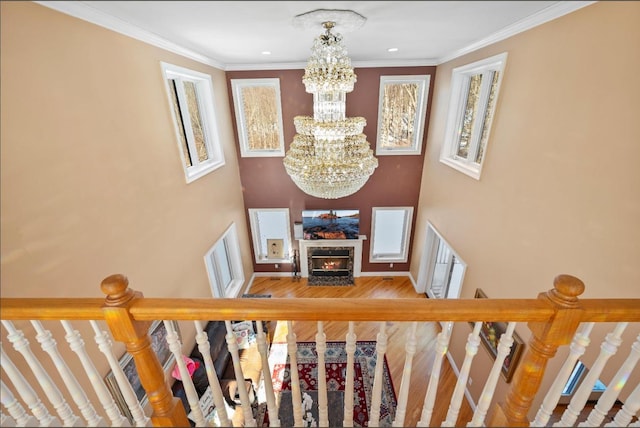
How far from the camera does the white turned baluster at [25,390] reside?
1239 millimetres

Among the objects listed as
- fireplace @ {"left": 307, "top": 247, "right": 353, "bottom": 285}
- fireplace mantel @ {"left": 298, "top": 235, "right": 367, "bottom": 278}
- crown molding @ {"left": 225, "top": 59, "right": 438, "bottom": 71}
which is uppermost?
crown molding @ {"left": 225, "top": 59, "right": 438, "bottom": 71}

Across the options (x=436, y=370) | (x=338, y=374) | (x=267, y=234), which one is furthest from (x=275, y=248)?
(x=436, y=370)

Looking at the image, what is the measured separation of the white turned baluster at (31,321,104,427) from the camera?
1189 millimetres

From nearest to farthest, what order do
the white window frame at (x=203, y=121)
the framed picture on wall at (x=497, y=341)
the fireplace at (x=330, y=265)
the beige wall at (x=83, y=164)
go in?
1. the beige wall at (x=83, y=164)
2. the framed picture on wall at (x=497, y=341)
3. the white window frame at (x=203, y=121)
4. the fireplace at (x=330, y=265)

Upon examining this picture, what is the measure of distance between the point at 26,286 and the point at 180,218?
6.49 feet

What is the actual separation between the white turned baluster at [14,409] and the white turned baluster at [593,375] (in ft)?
7.98

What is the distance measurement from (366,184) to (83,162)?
16.3 ft

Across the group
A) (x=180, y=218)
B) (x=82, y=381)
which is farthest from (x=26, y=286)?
(x=180, y=218)

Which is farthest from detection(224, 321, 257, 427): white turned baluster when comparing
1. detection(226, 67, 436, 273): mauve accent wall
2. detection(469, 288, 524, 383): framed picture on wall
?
detection(226, 67, 436, 273): mauve accent wall

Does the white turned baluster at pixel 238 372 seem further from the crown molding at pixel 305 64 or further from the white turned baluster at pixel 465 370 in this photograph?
the crown molding at pixel 305 64

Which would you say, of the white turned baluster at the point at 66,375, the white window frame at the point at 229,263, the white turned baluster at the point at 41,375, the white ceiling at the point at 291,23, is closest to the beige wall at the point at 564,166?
the white ceiling at the point at 291,23

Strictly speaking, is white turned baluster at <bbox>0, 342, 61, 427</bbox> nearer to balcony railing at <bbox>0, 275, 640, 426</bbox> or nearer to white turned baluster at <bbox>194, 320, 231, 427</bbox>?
balcony railing at <bbox>0, 275, 640, 426</bbox>

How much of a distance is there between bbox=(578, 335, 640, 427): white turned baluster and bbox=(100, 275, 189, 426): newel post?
6.22 feet

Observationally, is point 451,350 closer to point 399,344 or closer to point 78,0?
point 399,344
